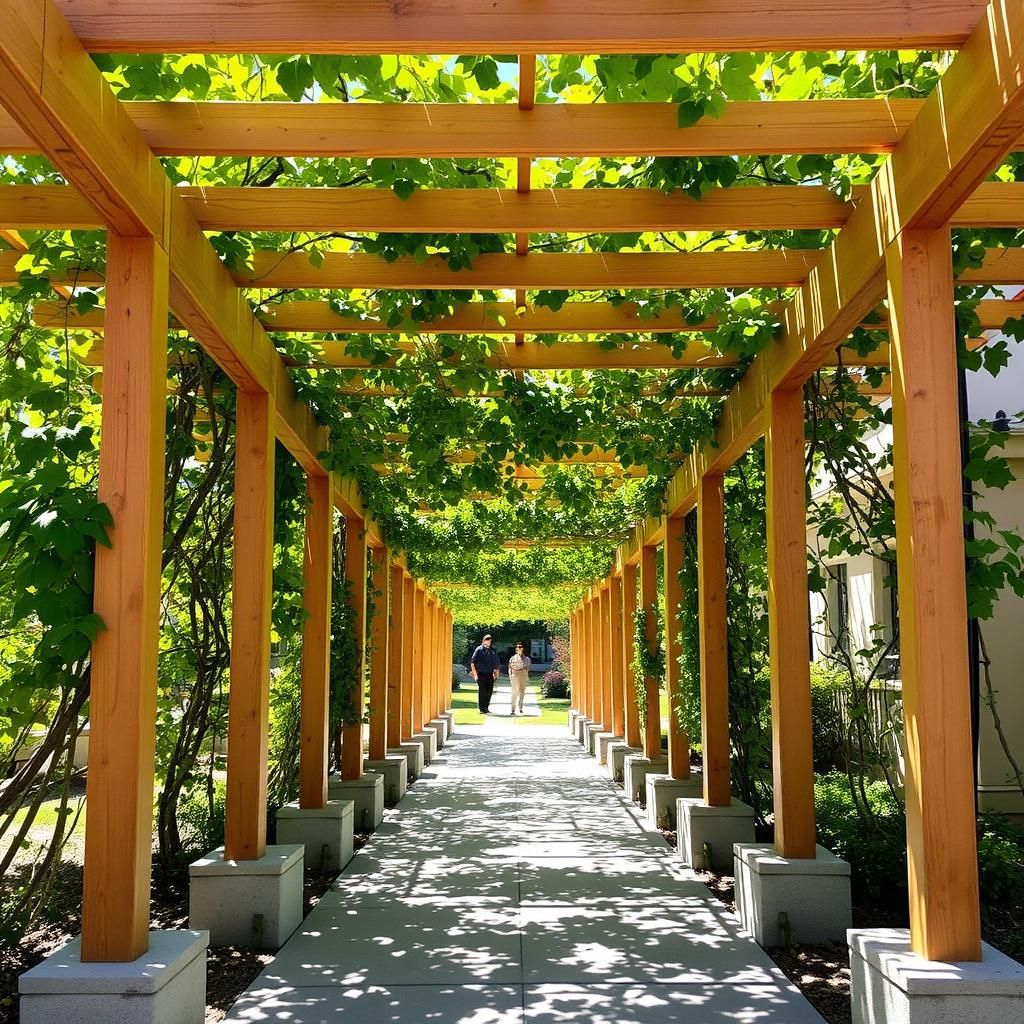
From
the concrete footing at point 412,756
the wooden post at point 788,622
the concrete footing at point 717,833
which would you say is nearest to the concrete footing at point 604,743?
the concrete footing at point 412,756

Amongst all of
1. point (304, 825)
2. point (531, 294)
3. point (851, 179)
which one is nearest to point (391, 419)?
point (531, 294)

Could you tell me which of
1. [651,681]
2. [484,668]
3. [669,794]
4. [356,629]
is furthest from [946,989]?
[484,668]

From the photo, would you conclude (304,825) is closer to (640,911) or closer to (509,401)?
(640,911)

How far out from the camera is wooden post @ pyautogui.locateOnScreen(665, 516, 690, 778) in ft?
26.6

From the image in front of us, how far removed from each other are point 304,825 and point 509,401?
295 cm

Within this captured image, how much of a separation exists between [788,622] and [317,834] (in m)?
3.32

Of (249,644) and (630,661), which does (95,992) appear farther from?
(630,661)

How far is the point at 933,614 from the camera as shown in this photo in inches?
120

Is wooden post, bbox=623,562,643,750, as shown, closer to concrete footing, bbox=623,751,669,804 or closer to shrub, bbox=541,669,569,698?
concrete footing, bbox=623,751,669,804

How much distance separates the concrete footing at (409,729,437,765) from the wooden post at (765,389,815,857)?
326 inches

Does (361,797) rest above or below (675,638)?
below

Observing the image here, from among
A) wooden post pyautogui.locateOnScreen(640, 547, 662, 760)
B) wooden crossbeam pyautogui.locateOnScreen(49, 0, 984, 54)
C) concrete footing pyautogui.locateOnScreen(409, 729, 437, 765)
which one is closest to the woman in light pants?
concrete footing pyautogui.locateOnScreen(409, 729, 437, 765)

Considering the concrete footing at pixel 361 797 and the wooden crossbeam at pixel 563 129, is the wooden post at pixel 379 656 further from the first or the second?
the wooden crossbeam at pixel 563 129

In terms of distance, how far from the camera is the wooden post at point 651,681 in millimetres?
9945
